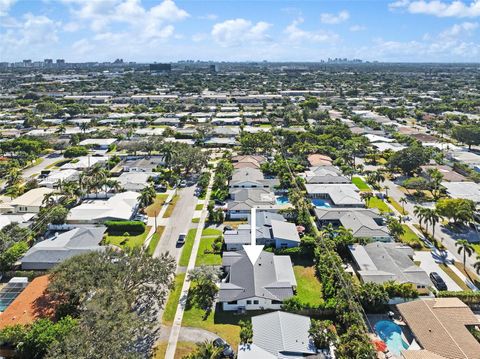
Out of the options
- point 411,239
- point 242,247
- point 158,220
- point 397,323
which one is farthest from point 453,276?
point 158,220

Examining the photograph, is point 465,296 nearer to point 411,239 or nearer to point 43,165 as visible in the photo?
point 411,239

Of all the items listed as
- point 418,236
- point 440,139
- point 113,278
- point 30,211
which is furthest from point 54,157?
point 440,139

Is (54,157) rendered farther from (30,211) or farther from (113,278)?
(113,278)

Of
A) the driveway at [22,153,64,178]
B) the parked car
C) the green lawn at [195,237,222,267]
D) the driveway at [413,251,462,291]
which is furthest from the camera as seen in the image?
the driveway at [22,153,64,178]

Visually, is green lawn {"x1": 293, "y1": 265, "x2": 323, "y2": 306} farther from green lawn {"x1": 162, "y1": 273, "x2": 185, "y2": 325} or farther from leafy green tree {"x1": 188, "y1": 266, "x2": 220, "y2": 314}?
green lawn {"x1": 162, "y1": 273, "x2": 185, "y2": 325}

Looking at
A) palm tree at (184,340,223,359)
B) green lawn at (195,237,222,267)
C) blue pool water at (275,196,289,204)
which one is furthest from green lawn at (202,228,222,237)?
palm tree at (184,340,223,359)

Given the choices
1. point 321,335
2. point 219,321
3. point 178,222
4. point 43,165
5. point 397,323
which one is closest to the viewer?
point 321,335
